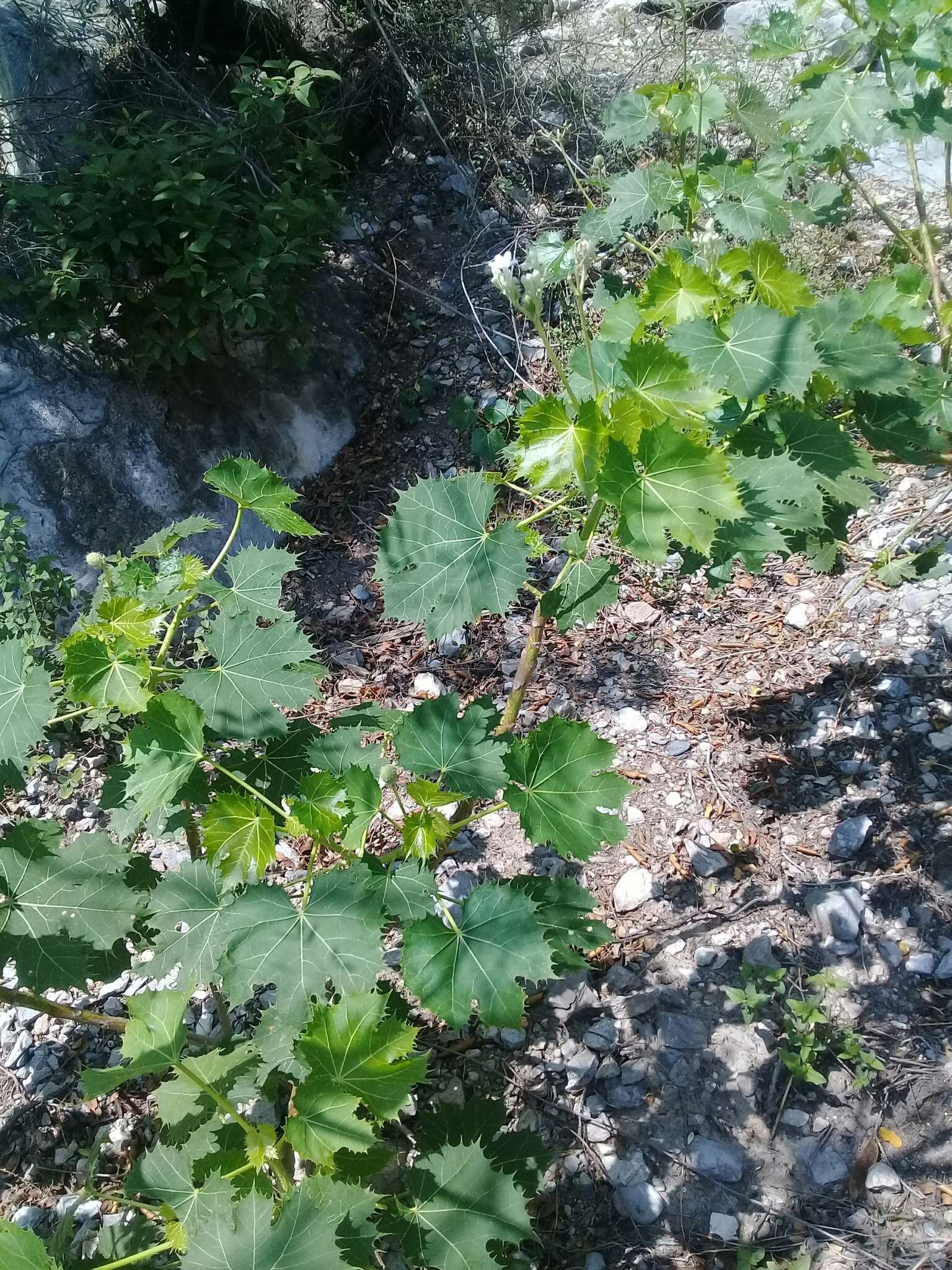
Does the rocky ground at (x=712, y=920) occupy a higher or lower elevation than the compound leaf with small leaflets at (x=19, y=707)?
lower

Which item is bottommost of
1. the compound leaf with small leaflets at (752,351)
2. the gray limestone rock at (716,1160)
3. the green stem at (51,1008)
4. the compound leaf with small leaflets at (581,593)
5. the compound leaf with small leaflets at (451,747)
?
the gray limestone rock at (716,1160)

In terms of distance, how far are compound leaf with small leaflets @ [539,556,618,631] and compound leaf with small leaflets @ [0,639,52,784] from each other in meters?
0.88

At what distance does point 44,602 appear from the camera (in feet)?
9.52

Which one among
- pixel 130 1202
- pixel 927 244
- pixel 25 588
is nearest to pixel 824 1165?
pixel 130 1202

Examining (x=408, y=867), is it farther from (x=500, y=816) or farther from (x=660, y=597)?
(x=660, y=597)

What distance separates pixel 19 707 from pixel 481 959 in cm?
86

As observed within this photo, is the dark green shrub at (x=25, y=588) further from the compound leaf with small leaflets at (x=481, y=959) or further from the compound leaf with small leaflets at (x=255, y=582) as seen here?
the compound leaf with small leaflets at (x=481, y=959)

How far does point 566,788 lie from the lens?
4.91 ft

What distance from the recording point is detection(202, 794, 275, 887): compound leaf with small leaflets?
137 centimetres

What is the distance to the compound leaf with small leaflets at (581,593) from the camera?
161 centimetres

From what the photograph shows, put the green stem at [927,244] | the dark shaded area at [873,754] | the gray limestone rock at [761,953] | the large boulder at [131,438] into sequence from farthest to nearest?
the large boulder at [131,438], the green stem at [927,244], the dark shaded area at [873,754], the gray limestone rock at [761,953]

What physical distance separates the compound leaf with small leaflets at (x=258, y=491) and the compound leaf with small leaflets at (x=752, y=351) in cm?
78

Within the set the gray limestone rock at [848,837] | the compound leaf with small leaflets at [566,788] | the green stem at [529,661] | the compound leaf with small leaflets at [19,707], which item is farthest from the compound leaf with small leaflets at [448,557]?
the gray limestone rock at [848,837]

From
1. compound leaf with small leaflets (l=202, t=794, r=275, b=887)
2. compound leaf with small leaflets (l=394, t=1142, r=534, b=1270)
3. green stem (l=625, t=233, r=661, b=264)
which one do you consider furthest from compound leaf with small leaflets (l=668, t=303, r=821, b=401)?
compound leaf with small leaflets (l=394, t=1142, r=534, b=1270)
